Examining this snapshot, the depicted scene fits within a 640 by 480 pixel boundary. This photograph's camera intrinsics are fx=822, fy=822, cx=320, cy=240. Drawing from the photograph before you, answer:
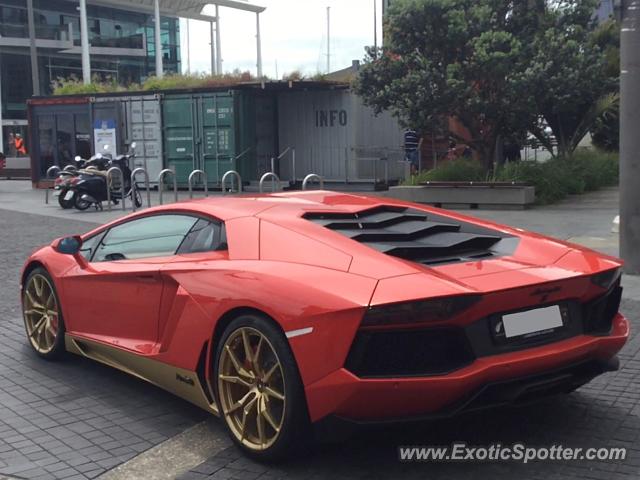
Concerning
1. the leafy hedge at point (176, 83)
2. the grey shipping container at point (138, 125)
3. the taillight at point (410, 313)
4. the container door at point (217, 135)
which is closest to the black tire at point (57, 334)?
the taillight at point (410, 313)

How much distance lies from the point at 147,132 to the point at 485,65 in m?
11.6

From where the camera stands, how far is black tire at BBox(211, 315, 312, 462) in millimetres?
3744

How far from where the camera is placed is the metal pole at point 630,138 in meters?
8.69

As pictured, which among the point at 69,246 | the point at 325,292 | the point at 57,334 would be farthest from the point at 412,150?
the point at 325,292

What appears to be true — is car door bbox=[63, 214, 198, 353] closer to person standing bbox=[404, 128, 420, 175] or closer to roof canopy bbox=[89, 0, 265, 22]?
person standing bbox=[404, 128, 420, 175]

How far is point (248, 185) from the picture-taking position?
75.4 feet

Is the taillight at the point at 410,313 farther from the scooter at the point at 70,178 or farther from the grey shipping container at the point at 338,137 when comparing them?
the grey shipping container at the point at 338,137

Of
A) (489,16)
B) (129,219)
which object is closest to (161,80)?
(489,16)

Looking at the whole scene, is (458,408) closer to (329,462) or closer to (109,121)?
(329,462)

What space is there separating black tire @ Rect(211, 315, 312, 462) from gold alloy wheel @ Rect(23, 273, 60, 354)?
2.44 meters

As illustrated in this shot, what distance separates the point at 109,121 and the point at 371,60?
9.86 m

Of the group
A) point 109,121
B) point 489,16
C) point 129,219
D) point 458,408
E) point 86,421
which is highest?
point 489,16

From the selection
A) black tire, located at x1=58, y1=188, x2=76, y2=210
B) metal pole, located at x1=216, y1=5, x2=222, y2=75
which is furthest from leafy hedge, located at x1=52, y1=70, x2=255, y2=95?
metal pole, located at x1=216, y1=5, x2=222, y2=75

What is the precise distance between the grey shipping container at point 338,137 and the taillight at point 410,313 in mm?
18968
